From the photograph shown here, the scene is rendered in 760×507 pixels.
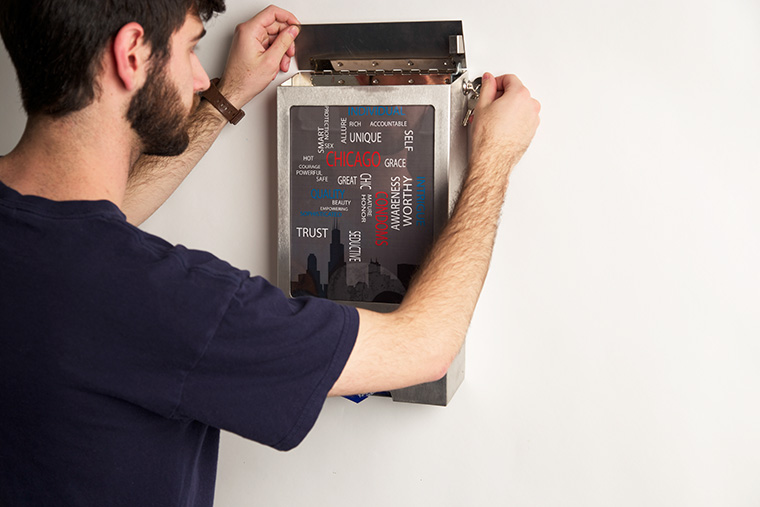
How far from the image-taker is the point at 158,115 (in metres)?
0.90

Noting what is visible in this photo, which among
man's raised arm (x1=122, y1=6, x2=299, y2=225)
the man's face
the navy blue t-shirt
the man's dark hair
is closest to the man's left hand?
man's raised arm (x1=122, y1=6, x2=299, y2=225)

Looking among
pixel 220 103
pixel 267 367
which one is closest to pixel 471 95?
pixel 220 103

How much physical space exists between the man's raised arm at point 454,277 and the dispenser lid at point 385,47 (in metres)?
0.08

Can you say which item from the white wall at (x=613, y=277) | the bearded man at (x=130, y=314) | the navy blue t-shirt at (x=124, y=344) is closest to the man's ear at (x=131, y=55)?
the bearded man at (x=130, y=314)

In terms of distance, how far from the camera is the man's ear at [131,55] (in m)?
0.83

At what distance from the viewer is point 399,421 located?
1.21 meters

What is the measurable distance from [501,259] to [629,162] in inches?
9.8

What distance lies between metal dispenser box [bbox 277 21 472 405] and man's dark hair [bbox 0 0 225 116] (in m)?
0.33

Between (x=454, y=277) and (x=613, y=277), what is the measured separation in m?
0.32

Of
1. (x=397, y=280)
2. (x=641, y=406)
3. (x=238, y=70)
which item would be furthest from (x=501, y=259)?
(x=238, y=70)

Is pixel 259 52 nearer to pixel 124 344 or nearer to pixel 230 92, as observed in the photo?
pixel 230 92

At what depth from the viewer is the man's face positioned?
2.89 ft

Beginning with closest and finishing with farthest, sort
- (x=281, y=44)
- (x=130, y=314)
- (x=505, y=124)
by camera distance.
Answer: (x=130, y=314)
(x=505, y=124)
(x=281, y=44)

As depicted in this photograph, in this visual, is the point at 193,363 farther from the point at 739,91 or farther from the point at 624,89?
the point at 739,91
